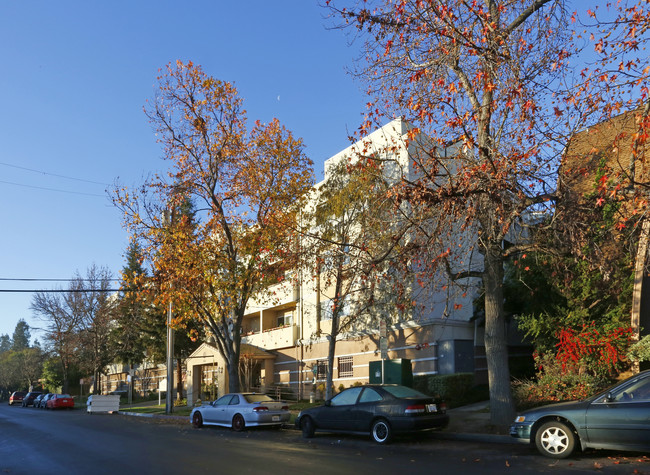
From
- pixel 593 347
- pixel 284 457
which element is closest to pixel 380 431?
pixel 284 457

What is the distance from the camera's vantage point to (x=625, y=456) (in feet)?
32.1

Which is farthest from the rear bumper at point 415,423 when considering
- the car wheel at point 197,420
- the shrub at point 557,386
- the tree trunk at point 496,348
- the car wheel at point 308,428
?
the car wheel at point 197,420

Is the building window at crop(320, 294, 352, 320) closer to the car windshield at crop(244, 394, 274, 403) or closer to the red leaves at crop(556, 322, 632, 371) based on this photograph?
the car windshield at crop(244, 394, 274, 403)

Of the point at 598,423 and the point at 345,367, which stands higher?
the point at 345,367

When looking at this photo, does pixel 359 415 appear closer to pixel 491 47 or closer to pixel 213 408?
pixel 213 408

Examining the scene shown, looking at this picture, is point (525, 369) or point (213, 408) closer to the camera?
point (213, 408)

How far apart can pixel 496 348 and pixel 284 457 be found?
5854 mm

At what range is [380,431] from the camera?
44.1 ft

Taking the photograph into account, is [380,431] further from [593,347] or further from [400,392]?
[593,347]

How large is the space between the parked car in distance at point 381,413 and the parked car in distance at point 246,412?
10.4 feet

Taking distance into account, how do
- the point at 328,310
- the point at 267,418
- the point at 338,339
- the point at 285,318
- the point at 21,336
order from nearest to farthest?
the point at 267,418 < the point at 338,339 < the point at 328,310 < the point at 285,318 < the point at 21,336

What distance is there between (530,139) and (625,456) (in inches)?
248

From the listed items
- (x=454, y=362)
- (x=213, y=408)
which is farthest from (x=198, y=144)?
(x=454, y=362)

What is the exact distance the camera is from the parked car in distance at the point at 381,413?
13.0 metres
